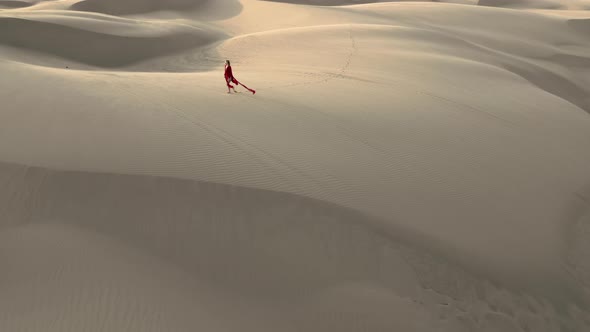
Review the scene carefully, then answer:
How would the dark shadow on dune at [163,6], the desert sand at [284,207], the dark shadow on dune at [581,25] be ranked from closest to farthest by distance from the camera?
1. the desert sand at [284,207]
2. the dark shadow on dune at [581,25]
3. the dark shadow on dune at [163,6]

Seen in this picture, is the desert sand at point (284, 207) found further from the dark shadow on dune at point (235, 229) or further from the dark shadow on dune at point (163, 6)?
the dark shadow on dune at point (163, 6)

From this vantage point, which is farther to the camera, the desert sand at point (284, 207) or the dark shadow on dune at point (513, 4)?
the dark shadow on dune at point (513, 4)

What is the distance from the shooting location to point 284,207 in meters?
4.63

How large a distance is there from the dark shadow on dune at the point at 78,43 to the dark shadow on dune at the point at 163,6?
7.78 meters

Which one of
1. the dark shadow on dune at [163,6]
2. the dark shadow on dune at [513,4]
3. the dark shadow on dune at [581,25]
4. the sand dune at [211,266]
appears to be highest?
the dark shadow on dune at [513,4]

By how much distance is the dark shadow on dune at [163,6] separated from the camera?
2130 cm

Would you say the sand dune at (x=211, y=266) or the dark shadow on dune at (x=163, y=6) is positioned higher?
the dark shadow on dune at (x=163, y=6)

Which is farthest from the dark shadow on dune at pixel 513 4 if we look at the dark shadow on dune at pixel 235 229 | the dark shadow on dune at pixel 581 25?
the dark shadow on dune at pixel 235 229

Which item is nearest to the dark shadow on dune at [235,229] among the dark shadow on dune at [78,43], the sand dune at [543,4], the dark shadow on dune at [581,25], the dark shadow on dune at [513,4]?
the dark shadow on dune at [78,43]

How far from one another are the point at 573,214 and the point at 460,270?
8.15ft

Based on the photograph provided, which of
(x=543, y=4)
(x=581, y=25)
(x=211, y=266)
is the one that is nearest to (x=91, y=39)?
(x=211, y=266)

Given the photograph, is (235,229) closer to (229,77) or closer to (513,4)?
(229,77)

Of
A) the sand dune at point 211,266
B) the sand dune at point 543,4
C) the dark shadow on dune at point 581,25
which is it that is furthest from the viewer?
the sand dune at point 543,4

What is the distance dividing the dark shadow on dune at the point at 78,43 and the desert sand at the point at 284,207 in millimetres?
6663
